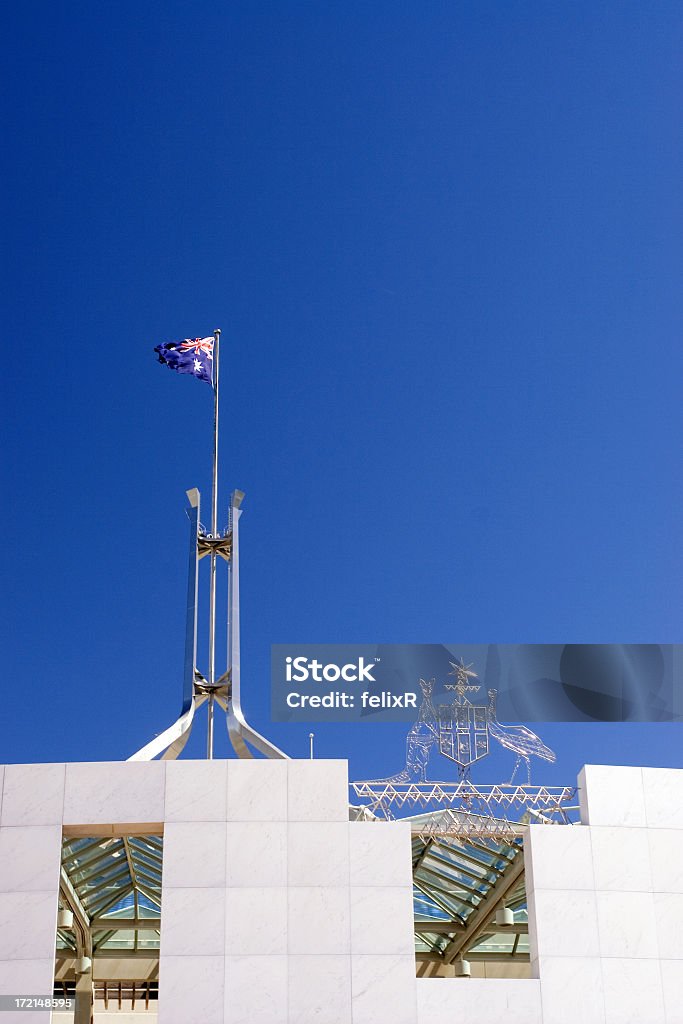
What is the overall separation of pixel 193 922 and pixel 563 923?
28.2 feet

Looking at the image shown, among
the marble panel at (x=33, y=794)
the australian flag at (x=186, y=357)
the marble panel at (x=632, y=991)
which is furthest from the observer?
the australian flag at (x=186, y=357)

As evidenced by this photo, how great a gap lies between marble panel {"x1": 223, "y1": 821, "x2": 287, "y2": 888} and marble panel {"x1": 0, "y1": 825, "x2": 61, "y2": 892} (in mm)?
4075

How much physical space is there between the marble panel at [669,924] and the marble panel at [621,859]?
0.44 meters

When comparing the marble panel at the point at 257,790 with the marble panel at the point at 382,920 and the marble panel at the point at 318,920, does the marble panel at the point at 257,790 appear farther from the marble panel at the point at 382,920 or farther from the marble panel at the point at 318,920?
the marble panel at the point at 382,920

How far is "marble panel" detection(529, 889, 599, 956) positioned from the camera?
26.6 meters

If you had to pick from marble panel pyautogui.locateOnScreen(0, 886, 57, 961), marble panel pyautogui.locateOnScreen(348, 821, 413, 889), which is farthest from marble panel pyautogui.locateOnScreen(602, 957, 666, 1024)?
marble panel pyautogui.locateOnScreen(0, 886, 57, 961)

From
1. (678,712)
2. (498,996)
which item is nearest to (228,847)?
(498,996)

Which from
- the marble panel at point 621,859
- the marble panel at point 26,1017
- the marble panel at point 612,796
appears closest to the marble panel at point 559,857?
the marble panel at point 621,859

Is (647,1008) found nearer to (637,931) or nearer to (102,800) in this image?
(637,931)

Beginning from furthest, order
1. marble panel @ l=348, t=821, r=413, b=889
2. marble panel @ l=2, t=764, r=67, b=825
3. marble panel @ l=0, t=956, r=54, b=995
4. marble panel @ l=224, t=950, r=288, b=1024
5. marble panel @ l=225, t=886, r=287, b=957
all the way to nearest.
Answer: marble panel @ l=2, t=764, r=67, b=825
marble panel @ l=348, t=821, r=413, b=889
marble panel @ l=225, t=886, r=287, b=957
marble panel @ l=0, t=956, r=54, b=995
marble panel @ l=224, t=950, r=288, b=1024

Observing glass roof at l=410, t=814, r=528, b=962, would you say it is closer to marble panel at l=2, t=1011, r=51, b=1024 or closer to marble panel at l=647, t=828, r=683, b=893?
marble panel at l=647, t=828, r=683, b=893

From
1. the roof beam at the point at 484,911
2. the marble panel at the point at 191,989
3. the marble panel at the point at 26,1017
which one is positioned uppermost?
the roof beam at the point at 484,911

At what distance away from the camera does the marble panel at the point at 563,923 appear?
87.4 feet

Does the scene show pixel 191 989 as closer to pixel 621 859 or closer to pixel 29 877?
pixel 29 877
